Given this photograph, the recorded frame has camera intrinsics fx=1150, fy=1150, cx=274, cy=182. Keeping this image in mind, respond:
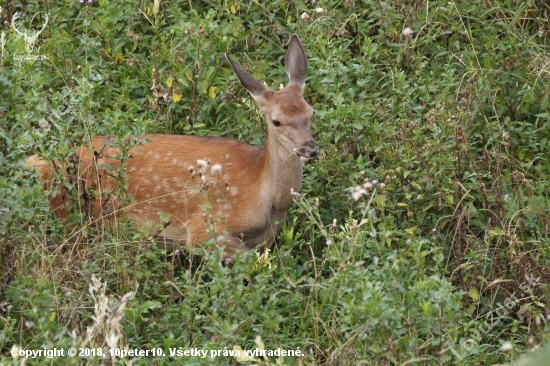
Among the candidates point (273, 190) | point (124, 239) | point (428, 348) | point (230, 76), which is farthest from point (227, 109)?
point (428, 348)

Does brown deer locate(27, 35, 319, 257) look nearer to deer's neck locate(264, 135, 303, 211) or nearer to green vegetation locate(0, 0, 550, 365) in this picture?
deer's neck locate(264, 135, 303, 211)

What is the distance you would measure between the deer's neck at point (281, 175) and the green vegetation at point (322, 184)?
192 millimetres

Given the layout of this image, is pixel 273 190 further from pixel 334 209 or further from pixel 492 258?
pixel 492 258

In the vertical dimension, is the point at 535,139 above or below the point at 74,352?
below

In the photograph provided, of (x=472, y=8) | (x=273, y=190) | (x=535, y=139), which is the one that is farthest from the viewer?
(x=472, y=8)

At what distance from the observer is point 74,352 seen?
4.80m

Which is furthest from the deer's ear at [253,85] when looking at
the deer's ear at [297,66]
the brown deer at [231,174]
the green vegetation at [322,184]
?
the green vegetation at [322,184]

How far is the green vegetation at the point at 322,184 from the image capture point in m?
5.11

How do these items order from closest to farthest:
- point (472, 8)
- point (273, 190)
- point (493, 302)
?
point (493, 302)
point (273, 190)
point (472, 8)

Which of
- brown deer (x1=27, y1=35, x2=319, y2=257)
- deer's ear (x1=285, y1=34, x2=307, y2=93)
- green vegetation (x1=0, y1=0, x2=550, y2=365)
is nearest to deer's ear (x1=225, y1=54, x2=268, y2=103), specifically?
brown deer (x1=27, y1=35, x2=319, y2=257)

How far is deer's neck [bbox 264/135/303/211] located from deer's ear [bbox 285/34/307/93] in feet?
1.52

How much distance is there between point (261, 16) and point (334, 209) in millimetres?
2022

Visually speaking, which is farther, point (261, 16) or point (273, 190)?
point (261, 16)

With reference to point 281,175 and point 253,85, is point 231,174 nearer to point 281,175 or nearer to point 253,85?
point 281,175
